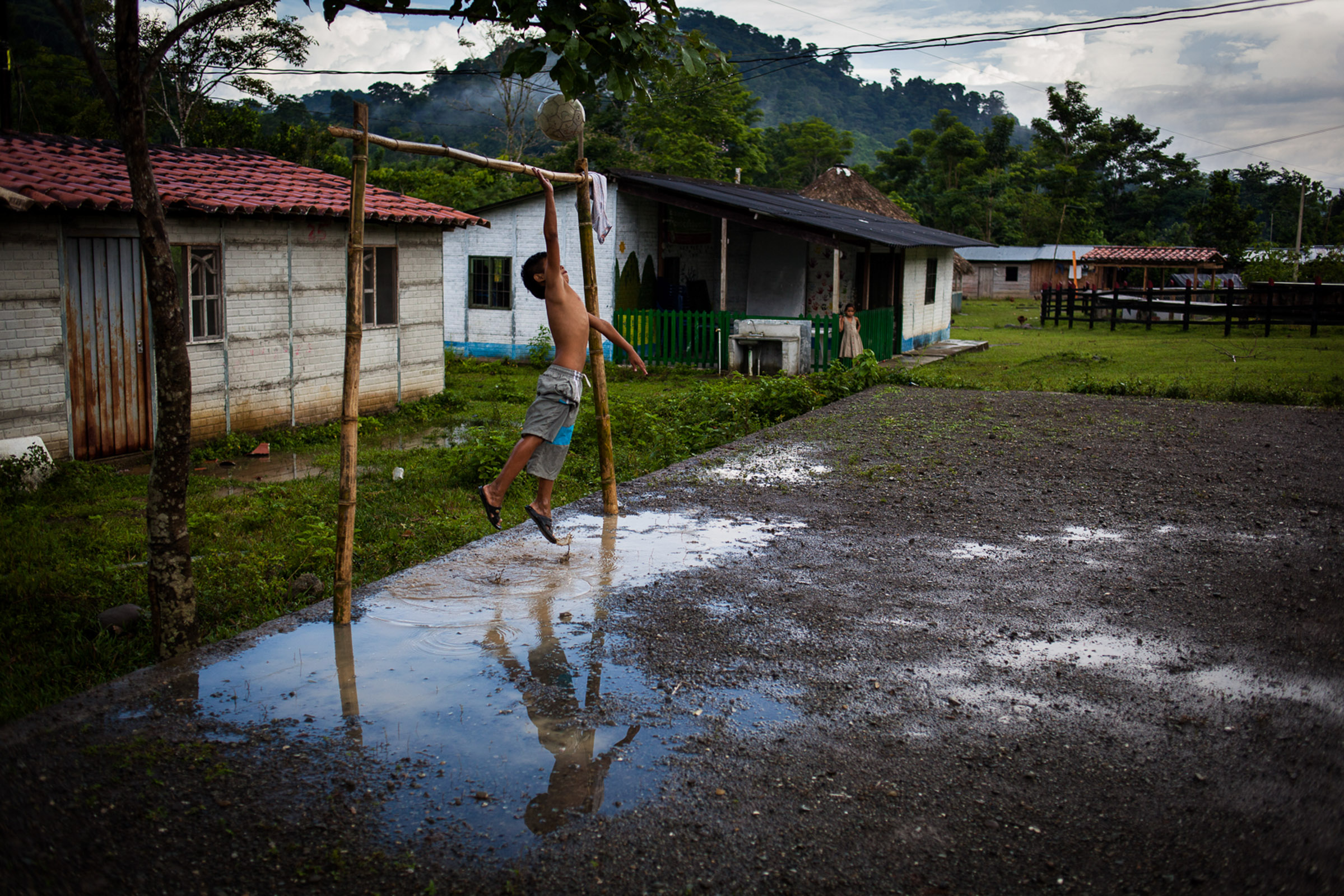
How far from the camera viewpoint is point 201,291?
11.0 metres

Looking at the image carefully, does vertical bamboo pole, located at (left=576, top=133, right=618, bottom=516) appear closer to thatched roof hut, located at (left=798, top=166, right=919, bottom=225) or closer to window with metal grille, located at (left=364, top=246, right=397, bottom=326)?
window with metal grille, located at (left=364, top=246, right=397, bottom=326)

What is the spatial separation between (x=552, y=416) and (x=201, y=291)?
670 centimetres

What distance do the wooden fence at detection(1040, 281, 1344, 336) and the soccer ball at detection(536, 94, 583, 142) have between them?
25726 mm

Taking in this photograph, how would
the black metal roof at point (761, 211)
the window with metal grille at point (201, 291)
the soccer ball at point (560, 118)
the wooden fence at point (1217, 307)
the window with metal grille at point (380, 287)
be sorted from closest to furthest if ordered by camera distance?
the soccer ball at point (560, 118) < the window with metal grille at point (201, 291) < the window with metal grille at point (380, 287) < the black metal roof at point (761, 211) < the wooden fence at point (1217, 307)

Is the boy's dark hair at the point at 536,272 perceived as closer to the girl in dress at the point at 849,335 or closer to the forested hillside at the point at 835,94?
Result: the girl in dress at the point at 849,335

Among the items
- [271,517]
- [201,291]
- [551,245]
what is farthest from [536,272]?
[201,291]

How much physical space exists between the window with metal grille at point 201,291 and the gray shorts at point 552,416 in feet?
20.4

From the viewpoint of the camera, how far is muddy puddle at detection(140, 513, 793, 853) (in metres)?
3.33

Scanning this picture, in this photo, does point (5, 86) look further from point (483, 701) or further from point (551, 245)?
point (483, 701)

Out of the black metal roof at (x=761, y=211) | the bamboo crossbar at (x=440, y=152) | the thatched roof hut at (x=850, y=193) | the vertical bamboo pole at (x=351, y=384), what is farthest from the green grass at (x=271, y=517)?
the thatched roof hut at (x=850, y=193)

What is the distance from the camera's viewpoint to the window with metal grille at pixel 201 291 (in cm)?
1073

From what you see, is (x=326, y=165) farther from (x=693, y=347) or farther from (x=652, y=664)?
(x=652, y=664)

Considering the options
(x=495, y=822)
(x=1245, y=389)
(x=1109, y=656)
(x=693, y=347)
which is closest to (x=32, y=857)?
(x=495, y=822)

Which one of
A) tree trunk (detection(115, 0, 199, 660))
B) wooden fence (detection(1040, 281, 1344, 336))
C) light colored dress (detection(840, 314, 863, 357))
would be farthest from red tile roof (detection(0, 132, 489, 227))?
wooden fence (detection(1040, 281, 1344, 336))
